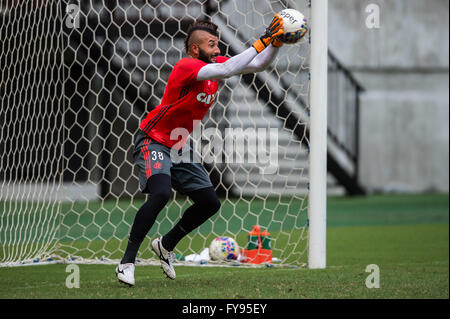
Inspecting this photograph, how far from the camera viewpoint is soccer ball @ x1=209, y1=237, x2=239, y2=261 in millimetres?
4402

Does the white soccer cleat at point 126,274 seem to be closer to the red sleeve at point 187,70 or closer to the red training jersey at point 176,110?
the red training jersey at point 176,110

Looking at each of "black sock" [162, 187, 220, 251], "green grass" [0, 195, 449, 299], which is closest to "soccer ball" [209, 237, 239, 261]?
"green grass" [0, 195, 449, 299]

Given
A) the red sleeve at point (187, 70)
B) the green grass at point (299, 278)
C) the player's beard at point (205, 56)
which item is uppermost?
the player's beard at point (205, 56)

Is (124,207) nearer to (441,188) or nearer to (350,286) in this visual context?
(350,286)

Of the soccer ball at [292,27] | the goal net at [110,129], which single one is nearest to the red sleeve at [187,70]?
the soccer ball at [292,27]

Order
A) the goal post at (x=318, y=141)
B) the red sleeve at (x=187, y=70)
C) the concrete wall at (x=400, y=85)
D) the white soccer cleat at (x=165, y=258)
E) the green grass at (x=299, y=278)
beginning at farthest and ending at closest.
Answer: the concrete wall at (x=400, y=85) → the goal post at (x=318, y=141) → the white soccer cleat at (x=165, y=258) → the red sleeve at (x=187, y=70) → the green grass at (x=299, y=278)

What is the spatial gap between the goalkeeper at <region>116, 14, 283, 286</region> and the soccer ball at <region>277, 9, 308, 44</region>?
3 centimetres

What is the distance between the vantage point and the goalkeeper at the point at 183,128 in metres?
3.24

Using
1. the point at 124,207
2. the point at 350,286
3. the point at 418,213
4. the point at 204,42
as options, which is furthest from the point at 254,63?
the point at 418,213

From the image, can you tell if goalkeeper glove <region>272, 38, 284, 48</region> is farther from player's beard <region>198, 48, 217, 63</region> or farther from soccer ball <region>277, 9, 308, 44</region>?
player's beard <region>198, 48, 217, 63</region>

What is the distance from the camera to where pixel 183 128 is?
11.3ft

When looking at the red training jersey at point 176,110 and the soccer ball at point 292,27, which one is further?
the red training jersey at point 176,110

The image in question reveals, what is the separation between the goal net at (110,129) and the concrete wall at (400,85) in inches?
93.2

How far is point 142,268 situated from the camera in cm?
418
